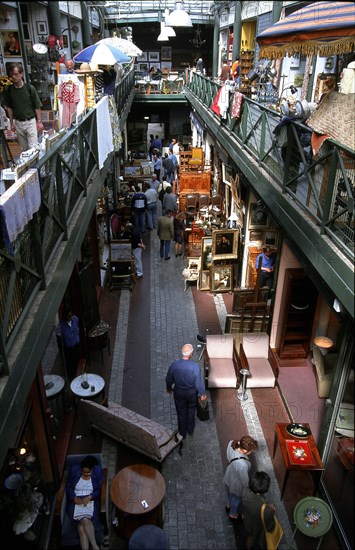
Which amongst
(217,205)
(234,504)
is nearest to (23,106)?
(234,504)

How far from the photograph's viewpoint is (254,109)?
32.0 ft

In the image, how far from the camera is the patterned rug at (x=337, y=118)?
5.24 m

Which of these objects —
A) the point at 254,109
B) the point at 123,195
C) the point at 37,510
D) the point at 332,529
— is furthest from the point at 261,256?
the point at 123,195

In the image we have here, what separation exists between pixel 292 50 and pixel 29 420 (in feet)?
21.0

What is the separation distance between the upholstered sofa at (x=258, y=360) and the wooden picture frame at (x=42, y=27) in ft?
46.6

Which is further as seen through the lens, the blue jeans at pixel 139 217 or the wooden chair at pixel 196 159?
the wooden chair at pixel 196 159

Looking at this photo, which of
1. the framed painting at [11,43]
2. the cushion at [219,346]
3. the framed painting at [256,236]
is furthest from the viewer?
the framed painting at [11,43]

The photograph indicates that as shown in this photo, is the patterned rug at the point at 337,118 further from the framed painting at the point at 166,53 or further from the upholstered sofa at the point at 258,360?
the framed painting at the point at 166,53

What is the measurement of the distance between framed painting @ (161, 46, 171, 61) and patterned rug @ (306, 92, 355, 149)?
35.5 metres

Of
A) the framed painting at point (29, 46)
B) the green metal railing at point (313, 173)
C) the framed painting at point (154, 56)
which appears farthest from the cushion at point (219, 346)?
the framed painting at point (154, 56)

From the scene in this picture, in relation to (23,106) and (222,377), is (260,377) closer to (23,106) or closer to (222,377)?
(222,377)

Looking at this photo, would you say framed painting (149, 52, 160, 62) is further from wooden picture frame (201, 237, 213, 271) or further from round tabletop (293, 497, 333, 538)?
round tabletop (293, 497, 333, 538)

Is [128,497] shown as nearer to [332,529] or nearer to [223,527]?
[223,527]

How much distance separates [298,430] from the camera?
7.12m
